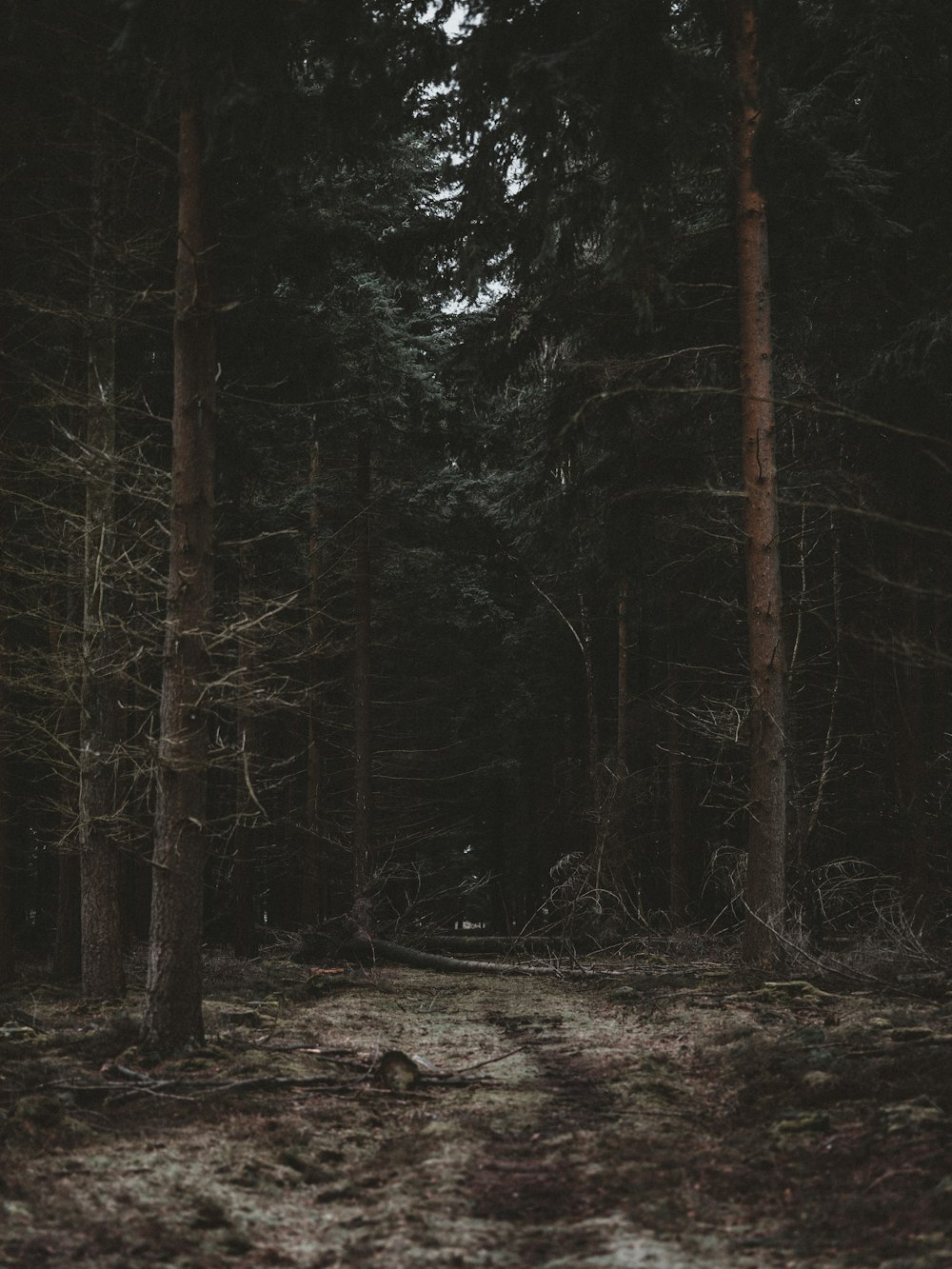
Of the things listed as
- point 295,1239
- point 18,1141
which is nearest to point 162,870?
point 18,1141

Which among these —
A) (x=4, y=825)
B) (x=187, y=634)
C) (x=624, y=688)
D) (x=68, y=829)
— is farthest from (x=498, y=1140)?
(x=624, y=688)

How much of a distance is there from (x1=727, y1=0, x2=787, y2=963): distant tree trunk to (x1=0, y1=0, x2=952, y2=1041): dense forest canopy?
41mm

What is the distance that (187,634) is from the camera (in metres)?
7.75

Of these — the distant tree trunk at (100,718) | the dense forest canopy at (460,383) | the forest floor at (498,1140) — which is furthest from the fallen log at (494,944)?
the distant tree trunk at (100,718)

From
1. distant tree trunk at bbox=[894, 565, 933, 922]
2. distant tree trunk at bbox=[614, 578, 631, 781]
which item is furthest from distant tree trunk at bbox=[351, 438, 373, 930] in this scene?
distant tree trunk at bbox=[894, 565, 933, 922]

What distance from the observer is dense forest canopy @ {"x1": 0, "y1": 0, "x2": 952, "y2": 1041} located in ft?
26.7

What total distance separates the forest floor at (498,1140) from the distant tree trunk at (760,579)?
1235mm

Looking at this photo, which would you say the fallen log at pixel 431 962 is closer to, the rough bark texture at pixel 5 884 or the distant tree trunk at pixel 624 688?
the rough bark texture at pixel 5 884

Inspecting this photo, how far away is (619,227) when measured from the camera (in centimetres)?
830

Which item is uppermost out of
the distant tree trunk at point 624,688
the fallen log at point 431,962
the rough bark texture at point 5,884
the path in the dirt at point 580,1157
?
the distant tree trunk at point 624,688

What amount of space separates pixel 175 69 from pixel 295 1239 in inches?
308

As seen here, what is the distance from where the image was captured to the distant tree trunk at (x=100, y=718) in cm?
1033

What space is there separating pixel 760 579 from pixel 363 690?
9.44 m

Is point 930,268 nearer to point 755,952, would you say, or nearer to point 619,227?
point 619,227
